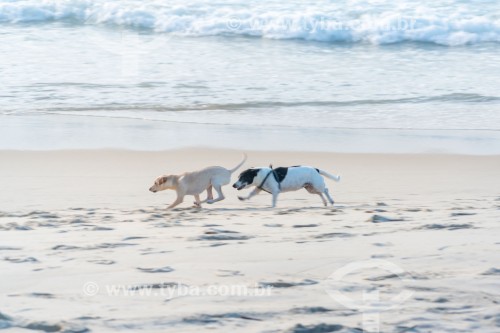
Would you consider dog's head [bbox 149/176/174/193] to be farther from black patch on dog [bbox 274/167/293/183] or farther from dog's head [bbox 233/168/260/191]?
black patch on dog [bbox 274/167/293/183]

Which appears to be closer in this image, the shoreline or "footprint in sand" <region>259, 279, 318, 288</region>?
"footprint in sand" <region>259, 279, 318, 288</region>

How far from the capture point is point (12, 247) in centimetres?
499

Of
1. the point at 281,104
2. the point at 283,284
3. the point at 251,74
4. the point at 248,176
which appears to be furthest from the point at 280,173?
the point at 251,74

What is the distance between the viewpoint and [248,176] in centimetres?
718

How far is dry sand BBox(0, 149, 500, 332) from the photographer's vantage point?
12.1ft

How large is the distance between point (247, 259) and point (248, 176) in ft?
8.16

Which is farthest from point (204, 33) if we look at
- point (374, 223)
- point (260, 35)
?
point (374, 223)

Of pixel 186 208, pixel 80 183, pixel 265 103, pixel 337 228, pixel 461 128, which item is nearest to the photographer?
pixel 337 228

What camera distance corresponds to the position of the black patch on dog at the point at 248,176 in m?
7.17

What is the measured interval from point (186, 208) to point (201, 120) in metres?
4.62

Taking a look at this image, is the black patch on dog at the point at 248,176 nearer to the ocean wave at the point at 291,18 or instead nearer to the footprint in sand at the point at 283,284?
the footprint in sand at the point at 283,284

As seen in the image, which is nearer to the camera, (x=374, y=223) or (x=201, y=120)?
(x=374, y=223)

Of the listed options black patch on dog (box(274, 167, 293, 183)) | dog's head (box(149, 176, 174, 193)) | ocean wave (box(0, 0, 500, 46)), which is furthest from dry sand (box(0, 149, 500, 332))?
ocean wave (box(0, 0, 500, 46))

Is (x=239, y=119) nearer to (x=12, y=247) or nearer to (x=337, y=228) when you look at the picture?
(x=337, y=228)
